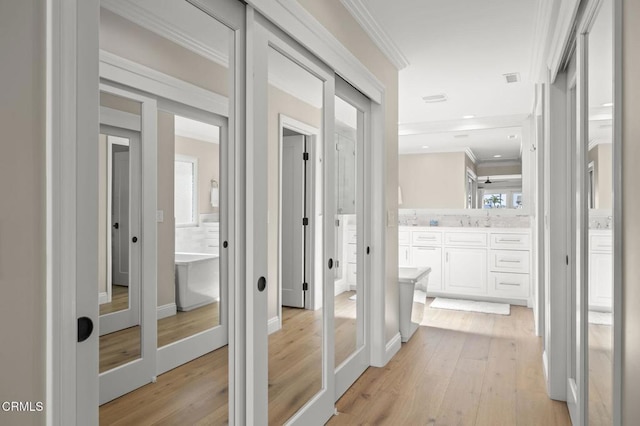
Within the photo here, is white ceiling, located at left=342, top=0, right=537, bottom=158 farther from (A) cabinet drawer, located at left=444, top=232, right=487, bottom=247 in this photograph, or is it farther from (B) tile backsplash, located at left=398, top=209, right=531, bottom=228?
(A) cabinet drawer, located at left=444, top=232, right=487, bottom=247

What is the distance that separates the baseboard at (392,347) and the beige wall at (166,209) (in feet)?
7.60

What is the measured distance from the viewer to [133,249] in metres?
1.28

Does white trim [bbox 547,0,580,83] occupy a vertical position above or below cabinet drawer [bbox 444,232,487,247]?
above

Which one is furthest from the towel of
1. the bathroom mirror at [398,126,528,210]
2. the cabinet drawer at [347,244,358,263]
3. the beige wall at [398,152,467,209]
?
the beige wall at [398,152,467,209]

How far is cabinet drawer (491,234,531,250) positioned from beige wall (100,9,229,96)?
4721 millimetres

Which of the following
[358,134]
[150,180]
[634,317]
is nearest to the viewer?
[634,317]

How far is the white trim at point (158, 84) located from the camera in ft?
3.83

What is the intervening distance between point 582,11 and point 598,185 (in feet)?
2.65

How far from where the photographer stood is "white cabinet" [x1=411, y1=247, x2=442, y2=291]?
5785mm

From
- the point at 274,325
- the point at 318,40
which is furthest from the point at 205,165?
the point at 318,40
